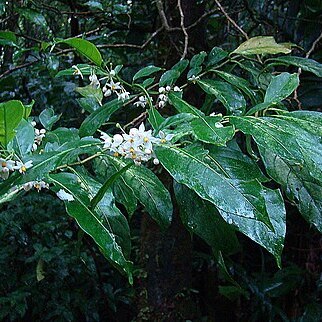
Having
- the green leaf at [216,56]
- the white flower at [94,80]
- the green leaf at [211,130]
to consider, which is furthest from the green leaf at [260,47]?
the green leaf at [211,130]

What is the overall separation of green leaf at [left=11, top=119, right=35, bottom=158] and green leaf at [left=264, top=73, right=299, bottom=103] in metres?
0.31

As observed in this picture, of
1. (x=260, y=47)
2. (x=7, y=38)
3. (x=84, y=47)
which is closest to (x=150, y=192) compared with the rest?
(x=84, y=47)

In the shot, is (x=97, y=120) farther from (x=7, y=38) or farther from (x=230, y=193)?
(x=7, y=38)

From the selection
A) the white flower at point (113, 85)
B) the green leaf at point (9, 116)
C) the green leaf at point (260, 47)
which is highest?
the green leaf at point (9, 116)

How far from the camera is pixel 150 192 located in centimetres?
60

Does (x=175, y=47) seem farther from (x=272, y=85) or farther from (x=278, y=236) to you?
(x=278, y=236)

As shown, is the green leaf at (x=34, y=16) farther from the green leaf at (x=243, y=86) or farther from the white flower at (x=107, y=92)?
the green leaf at (x=243, y=86)

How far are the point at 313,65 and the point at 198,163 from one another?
1.97 feet

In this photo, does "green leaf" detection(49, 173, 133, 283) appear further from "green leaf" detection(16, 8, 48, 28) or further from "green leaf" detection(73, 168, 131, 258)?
"green leaf" detection(16, 8, 48, 28)

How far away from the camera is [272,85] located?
2.15ft

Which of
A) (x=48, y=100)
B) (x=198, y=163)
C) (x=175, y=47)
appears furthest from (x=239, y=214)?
(x=48, y=100)

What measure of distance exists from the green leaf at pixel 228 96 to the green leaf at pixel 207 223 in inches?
8.6

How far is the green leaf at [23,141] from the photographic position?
0.57 m

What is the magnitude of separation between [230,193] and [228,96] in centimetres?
39
